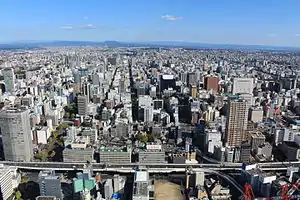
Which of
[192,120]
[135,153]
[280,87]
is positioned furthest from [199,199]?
[280,87]

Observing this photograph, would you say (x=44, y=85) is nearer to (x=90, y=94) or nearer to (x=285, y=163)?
(x=90, y=94)

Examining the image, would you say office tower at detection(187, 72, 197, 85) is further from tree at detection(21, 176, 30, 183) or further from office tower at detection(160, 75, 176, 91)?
tree at detection(21, 176, 30, 183)

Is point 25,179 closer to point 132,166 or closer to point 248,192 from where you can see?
point 132,166

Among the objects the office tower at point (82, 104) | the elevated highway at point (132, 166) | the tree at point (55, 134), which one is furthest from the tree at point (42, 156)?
the office tower at point (82, 104)

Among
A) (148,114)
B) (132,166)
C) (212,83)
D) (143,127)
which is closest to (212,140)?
(132,166)

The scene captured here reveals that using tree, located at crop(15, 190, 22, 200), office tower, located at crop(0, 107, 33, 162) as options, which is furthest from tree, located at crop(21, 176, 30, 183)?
office tower, located at crop(0, 107, 33, 162)

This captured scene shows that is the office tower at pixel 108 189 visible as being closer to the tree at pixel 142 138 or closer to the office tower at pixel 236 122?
the tree at pixel 142 138

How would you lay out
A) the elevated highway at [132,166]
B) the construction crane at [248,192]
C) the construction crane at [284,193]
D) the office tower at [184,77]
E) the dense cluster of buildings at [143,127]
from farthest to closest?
the office tower at [184,77] → the dense cluster of buildings at [143,127] → the elevated highway at [132,166] → the construction crane at [248,192] → the construction crane at [284,193]
